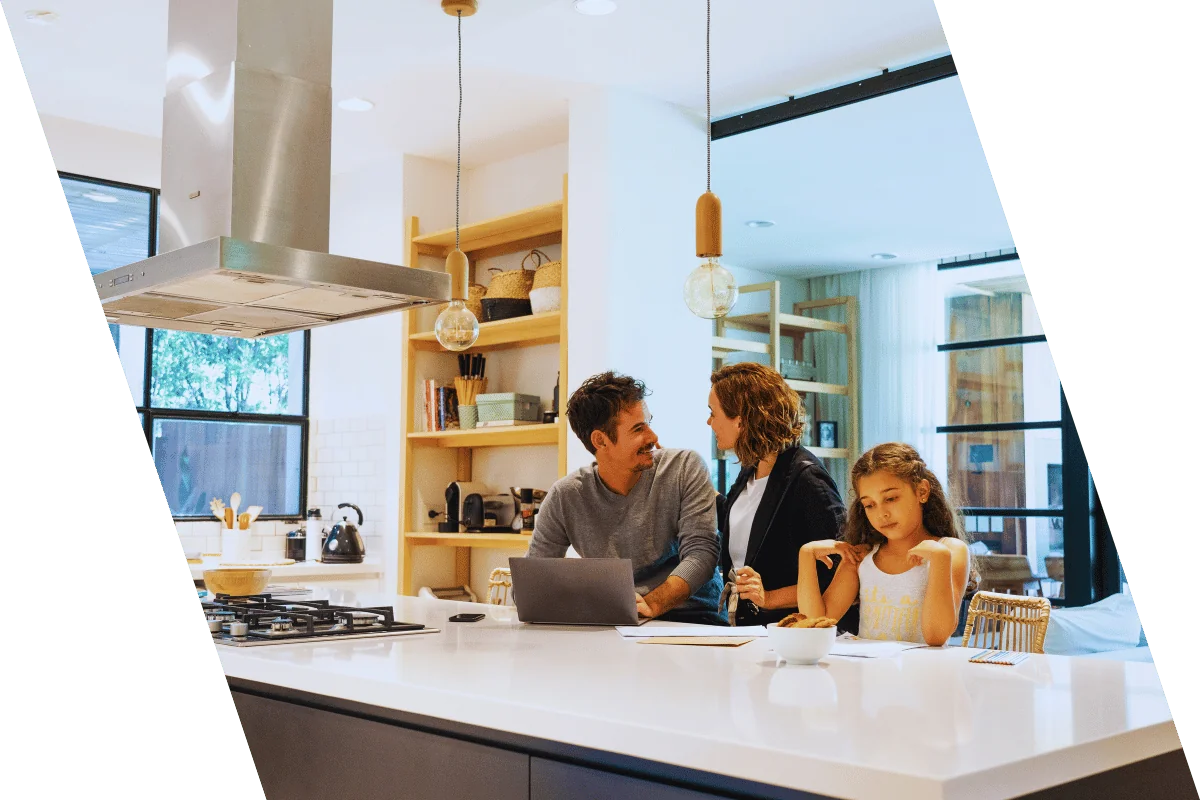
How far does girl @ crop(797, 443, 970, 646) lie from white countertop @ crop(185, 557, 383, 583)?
3.23 meters

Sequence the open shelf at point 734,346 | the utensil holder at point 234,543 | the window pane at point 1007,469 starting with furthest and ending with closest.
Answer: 1. the window pane at point 1007,469
2. the open shelf at point 734,346
3. the utensil holder at point 234,543

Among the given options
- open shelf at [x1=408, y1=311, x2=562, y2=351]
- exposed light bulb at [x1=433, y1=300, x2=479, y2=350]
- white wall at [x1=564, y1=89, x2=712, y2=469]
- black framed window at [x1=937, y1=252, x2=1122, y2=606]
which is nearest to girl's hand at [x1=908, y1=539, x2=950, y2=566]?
exposed light bulb at [x1=433, y1=300, x2=479, y2=350]

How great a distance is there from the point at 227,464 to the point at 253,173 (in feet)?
10.5

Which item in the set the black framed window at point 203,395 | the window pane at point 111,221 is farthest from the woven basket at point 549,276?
the window pane at point 111,221

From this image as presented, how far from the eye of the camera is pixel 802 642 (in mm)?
1875

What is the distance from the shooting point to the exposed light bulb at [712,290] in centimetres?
330

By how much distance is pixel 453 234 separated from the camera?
17.7 feet

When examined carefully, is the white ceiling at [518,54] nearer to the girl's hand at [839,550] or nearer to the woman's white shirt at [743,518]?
the woman's white shirt at [743,518]

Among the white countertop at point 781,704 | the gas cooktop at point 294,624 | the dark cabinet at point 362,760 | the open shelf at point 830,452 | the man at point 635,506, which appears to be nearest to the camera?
the white countertop at point 781,704

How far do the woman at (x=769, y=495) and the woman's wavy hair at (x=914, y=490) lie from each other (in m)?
0.20

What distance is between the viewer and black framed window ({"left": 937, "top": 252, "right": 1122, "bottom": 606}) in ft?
25.0

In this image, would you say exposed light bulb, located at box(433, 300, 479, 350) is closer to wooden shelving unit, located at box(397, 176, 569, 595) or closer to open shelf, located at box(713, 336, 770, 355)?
wooden shelving unit, located at box(397, 176, 569, 595)

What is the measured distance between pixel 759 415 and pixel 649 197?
2126 mm

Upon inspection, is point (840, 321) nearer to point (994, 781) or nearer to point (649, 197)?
point (649, 197)
